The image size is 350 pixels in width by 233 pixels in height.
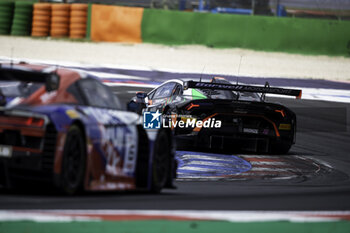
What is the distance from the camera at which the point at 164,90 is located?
13.2 metres

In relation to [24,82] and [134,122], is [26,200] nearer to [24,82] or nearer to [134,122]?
[24,82]

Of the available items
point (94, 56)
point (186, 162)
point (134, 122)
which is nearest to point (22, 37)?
point (94, 56)

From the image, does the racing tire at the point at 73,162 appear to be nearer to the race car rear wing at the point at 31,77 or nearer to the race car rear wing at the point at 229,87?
the race car rear wing at the point at 31,77

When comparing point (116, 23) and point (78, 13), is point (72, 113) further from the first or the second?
point (116, 23)

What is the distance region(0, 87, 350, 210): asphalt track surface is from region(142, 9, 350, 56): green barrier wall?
17040 millimetres

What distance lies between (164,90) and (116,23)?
19255 mm

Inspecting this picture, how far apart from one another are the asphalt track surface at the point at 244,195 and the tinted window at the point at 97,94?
0.79 metres

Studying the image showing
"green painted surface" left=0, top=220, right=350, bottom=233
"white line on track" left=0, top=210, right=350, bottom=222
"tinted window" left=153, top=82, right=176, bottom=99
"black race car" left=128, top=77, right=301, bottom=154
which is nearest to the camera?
"green painted surface" left=0, top=220, right=350, bottom=233

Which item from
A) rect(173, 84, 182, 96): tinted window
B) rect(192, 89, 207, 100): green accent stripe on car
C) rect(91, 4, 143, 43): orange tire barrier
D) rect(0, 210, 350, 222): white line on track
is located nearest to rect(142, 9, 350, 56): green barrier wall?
rect(91, 4, 143, 43): orange tire barrier

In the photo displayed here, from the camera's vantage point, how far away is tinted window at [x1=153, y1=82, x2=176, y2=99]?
1291 centimetres

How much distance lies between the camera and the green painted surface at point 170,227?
4766mm

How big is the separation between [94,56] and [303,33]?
28.2 feet

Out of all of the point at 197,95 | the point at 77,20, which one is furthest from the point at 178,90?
the point at 77,20

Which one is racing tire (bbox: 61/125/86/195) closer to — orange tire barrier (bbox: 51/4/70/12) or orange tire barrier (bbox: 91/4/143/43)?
orange tire barrier (bbox: 51/4/70/12)
